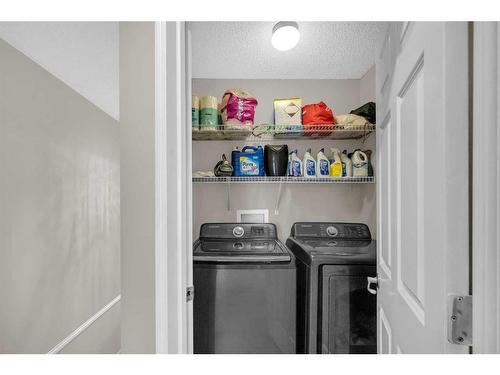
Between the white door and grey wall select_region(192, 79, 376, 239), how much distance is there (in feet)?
4.54

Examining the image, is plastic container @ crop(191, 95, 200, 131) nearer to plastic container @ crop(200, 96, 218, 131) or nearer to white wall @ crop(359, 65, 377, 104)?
plastic container @ crop(200, 96, 218, 131)

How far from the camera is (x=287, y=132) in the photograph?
2299 millimetres

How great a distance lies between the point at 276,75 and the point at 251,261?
1.73m

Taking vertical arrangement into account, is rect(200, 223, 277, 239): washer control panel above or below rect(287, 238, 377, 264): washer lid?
above

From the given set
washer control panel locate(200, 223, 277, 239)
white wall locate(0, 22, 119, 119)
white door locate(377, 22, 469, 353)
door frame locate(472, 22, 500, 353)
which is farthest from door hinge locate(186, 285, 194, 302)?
white wall locate(0, 22, 119, 119)

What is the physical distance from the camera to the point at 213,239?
2.38 meters

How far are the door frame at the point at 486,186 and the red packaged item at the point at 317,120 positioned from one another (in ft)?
5.54

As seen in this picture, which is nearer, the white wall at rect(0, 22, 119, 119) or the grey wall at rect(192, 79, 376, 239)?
the white wall at rect(0, 22, 119, 119)

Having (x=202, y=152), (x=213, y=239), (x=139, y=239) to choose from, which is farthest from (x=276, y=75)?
(x=139, y=239)

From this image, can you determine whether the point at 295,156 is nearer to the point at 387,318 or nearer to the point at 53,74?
the point at 387,318

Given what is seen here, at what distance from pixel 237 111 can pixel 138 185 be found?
1.50 metres

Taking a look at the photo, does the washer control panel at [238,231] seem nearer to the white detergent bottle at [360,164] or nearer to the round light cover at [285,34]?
the white detergent bottle at [360,164]

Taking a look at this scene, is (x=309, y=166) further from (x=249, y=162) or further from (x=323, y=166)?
(x=249, y=162)

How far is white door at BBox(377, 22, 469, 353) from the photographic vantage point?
0.59 meters
